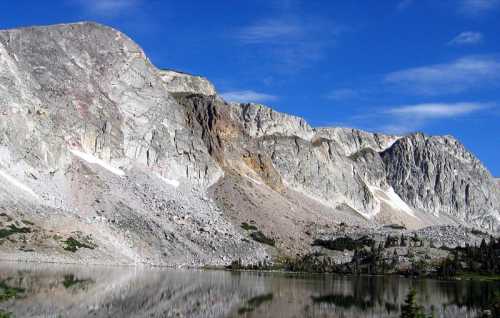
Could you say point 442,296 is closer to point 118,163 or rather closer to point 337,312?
point 337,312

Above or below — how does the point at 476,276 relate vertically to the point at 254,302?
above

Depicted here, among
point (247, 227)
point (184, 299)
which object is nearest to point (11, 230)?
point (184, 299)

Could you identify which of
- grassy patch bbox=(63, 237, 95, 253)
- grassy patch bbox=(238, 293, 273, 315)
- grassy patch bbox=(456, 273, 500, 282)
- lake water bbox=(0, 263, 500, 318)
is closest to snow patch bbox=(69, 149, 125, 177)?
grassy patch bbox=(63, 237, 95, 253)

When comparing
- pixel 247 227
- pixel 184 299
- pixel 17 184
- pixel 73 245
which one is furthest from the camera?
pixel 247 227

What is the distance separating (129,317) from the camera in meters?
54.5

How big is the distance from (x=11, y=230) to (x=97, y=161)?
6231 centimetres

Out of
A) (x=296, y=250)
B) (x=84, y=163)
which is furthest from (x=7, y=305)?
(x=296, y=250)

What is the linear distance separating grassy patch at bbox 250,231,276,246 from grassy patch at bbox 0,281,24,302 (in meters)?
125

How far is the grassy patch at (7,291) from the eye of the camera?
5656cm

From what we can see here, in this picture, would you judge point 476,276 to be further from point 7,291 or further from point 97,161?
point 7,291

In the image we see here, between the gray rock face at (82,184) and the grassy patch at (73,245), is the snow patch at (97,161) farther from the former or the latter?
the grassy patch at (73,245)

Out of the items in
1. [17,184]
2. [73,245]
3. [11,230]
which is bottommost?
[73,245]

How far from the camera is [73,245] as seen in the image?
5049 inches

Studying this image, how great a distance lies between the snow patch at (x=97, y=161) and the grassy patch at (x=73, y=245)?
49.1 m
